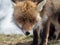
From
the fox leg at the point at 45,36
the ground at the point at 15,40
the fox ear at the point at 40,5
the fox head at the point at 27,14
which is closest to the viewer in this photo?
the fox head at the point at 27,14

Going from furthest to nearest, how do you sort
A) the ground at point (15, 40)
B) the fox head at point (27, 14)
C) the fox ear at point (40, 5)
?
the ground at point (15, 40)
the fox ear at point (40, 5)
the fox head at point (27, 14)

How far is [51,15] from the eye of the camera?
11242mm

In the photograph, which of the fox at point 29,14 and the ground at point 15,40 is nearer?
the fox at point 29,14

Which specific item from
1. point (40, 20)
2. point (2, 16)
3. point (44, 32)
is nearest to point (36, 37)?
point (44, 32)

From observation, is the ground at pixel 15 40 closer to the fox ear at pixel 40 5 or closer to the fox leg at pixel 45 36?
the fox leg at pixel 45 36

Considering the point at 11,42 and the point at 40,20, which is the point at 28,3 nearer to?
the point at 40,20

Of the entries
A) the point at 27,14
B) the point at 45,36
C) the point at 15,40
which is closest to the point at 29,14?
the point at 27,14

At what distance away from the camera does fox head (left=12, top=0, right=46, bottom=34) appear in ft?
29.7

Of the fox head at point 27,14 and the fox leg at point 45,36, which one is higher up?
the fox head at point 27,14

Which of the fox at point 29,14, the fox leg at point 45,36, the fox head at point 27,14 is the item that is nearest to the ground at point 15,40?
the fox leg at point 45,36

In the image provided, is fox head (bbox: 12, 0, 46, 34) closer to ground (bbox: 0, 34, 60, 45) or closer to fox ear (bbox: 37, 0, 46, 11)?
fox ear (bbox: 37, 0, 46, 11)

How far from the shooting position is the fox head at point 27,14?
29.7 ft

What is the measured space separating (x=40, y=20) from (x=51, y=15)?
5.40 feet

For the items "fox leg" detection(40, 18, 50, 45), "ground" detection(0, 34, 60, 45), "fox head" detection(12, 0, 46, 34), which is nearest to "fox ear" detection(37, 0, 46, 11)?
"fox head" detection(12, 0, 46, 34)
